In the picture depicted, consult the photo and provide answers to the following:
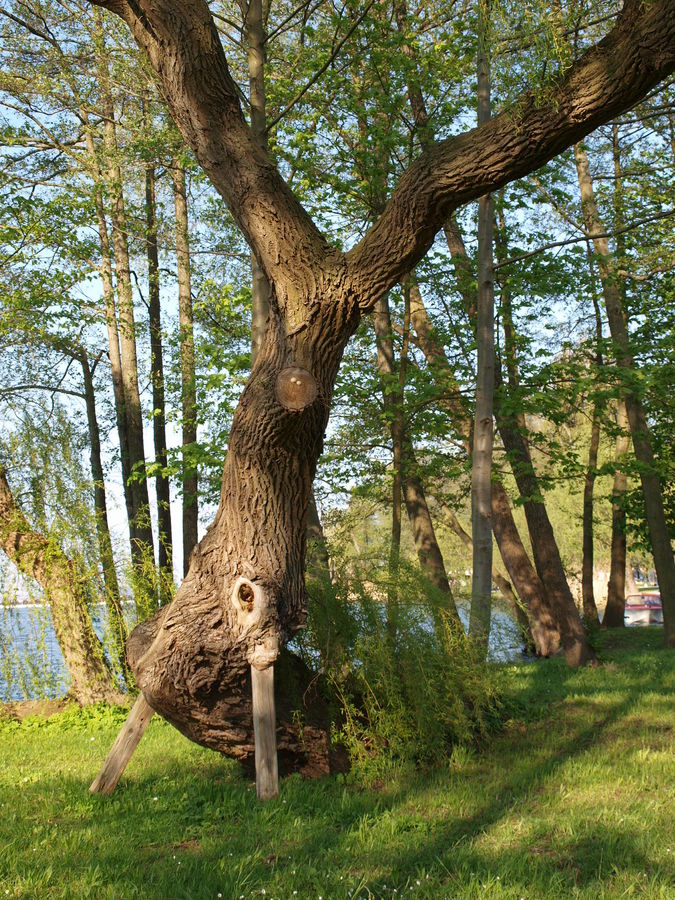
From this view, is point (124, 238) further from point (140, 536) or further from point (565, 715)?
point (565, 715)

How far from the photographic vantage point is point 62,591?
8.30 metres

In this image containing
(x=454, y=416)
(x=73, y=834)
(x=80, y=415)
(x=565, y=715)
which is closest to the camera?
(x=73, y=834)

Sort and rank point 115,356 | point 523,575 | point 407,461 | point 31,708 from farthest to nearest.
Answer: point 115,356 → point 523,575 → point 407,461 → point 31,708

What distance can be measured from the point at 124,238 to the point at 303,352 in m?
10.3

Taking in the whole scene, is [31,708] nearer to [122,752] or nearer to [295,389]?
[122,752]

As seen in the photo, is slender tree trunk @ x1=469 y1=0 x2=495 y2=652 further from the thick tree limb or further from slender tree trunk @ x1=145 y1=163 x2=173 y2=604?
slender tree trunk @ x1=145 y1=163 x2=173 y2=604

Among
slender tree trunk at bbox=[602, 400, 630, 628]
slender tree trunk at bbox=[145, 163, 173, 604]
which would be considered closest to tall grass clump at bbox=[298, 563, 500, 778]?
slender tree trunk at bbox=[145, 163, 173, 604]

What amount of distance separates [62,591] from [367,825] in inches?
204

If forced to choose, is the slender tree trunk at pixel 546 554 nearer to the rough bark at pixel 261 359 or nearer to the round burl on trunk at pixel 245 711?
the round burl on trunk at pixel 245 711

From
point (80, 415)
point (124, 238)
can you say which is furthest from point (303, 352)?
point (80, 415)

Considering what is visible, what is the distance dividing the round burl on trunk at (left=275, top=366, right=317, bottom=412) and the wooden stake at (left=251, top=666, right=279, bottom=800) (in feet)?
5.67

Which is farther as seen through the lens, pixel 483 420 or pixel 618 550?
pixel 618 550

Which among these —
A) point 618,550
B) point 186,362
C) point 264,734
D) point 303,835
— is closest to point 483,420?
point 264,734

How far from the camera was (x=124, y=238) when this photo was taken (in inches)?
551
